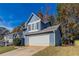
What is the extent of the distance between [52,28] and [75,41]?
42 cm

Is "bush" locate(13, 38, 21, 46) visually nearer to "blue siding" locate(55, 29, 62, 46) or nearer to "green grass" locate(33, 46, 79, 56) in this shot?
"green grass" locate(33, 46, 79, 56)

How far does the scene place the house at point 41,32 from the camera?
21.7 ft

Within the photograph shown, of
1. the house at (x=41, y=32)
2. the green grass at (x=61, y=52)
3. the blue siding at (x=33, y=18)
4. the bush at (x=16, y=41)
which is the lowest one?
the green grass at (x=61, y=52)

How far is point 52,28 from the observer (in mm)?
6602

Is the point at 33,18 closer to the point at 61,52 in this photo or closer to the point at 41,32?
the point at 41,32

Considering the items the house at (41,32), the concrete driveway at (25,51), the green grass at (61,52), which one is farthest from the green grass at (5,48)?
the green grass at (61,52)

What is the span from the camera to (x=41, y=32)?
6.64 meters

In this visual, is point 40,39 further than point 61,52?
Yes

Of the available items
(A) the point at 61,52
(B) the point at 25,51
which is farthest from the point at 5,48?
(A) the point at 61,52

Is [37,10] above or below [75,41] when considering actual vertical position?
above

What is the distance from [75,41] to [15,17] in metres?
1.02

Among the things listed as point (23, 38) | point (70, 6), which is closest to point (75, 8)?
point (70, 6)

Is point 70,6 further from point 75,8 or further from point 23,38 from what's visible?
point 23,38

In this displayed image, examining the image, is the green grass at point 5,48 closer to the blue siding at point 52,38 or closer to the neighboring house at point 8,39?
the neighboring house at point 8,39
